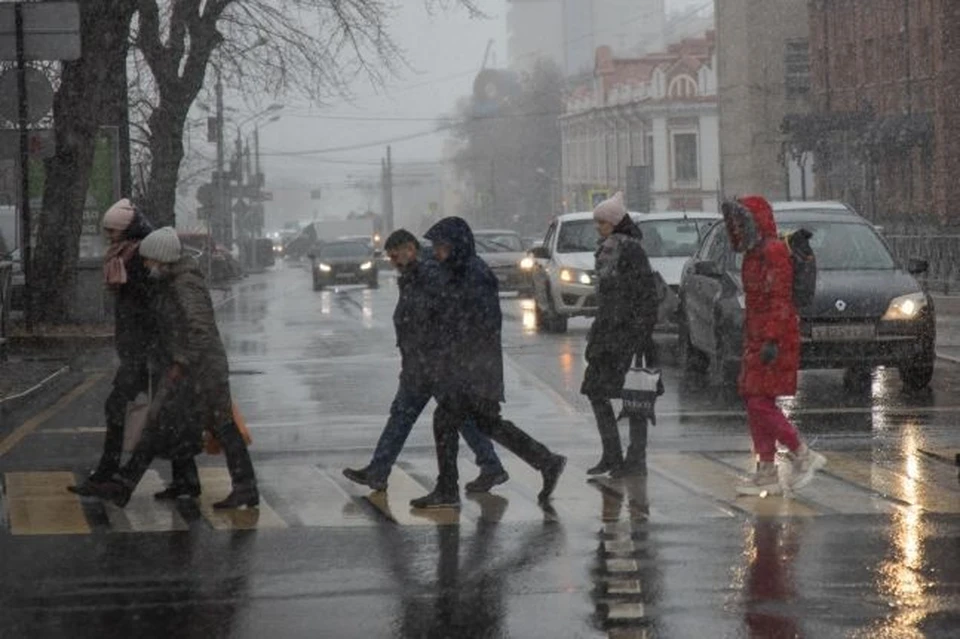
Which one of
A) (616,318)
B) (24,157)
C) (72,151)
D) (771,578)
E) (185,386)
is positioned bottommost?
(771,578)

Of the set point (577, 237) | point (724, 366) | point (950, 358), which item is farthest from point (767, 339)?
point (577, 237)

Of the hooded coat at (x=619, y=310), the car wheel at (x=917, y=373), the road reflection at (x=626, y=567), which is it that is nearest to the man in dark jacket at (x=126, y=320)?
the hooded coat at (x=619, y=310)

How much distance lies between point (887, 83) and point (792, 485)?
52232 mm

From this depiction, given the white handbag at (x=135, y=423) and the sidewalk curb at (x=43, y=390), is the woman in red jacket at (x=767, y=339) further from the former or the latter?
the sidewalk curb at (x=43, y=390)

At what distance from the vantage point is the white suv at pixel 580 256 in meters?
27.3

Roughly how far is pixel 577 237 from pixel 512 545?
20805mm

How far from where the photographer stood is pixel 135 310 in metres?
12.1

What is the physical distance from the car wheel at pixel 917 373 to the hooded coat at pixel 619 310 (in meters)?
6.14

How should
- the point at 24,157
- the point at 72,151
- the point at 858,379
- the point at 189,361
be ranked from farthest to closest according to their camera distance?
the point at 72,151, the point at 24,157, the point at 858,379, the point at 189,361

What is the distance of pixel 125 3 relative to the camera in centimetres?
3011

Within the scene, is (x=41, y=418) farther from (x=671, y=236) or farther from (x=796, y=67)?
(x=796, y=67)

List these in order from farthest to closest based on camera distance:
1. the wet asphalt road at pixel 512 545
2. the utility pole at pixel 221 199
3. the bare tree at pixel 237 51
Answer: the utility pole at pixel 221 199, the bare tree at pixel 237 51, the wet asphalt road at pixel 512 545

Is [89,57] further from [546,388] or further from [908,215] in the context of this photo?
[908,215]

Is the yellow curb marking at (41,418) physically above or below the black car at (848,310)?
below
